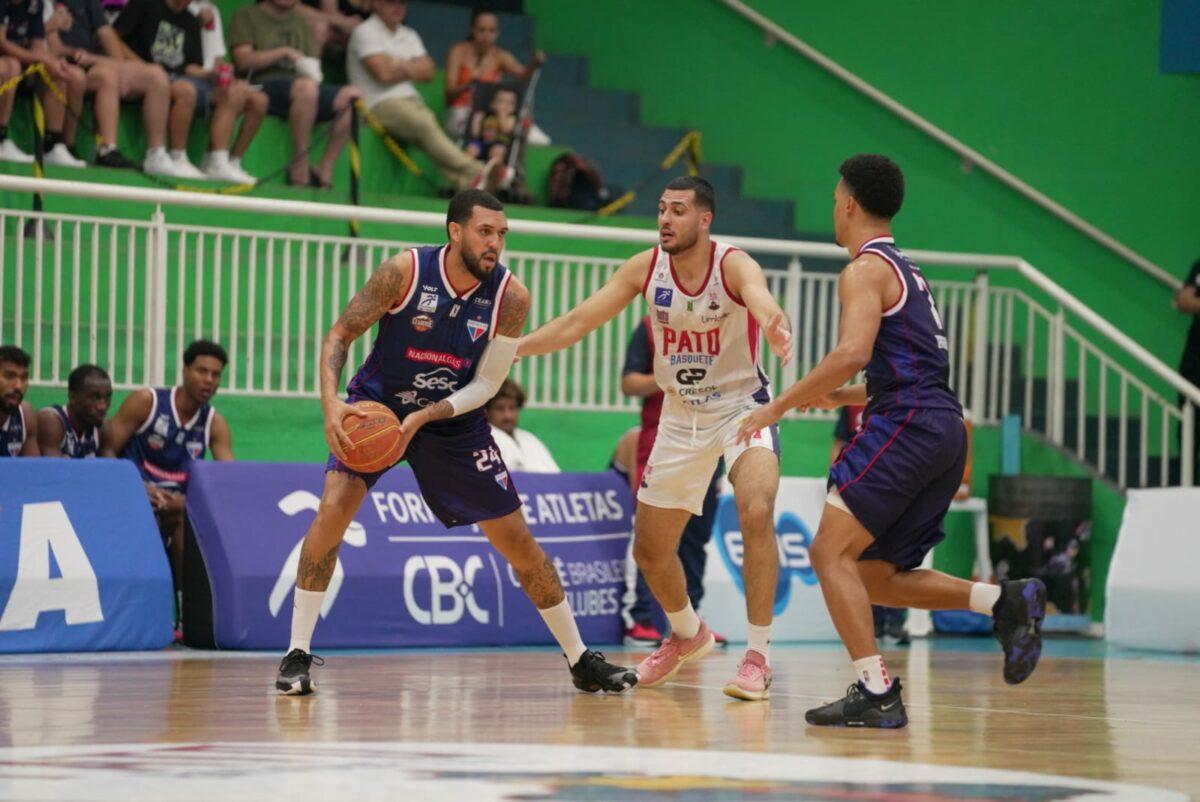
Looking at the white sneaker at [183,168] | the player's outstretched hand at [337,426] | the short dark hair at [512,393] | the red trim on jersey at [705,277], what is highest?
the white sneaker at [183,168]

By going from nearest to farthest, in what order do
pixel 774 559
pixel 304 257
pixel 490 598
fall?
1. pixel 774 559
2. pixel 490 598
3. pixel 304 257

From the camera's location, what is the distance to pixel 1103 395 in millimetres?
13711

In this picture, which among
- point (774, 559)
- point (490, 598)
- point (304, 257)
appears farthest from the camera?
point (304, 257)

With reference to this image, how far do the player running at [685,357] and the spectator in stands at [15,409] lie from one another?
137 inches

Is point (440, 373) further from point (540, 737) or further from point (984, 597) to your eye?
point (984, 597)

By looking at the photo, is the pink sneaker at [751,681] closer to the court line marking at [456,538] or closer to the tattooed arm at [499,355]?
the tattooed arm at [499,355]

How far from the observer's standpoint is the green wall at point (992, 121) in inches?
611

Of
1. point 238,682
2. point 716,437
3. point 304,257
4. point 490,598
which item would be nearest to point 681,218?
point 716,437

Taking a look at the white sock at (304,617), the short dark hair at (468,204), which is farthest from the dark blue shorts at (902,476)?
the white sock at (304,617)

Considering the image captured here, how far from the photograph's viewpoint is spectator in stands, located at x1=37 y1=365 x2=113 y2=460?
10516 millimetres

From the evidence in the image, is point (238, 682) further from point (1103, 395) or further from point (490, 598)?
point (1103, 395)

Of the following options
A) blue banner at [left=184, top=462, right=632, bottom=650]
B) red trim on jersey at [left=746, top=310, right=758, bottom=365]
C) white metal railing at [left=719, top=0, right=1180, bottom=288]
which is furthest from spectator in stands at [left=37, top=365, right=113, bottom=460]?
white metal railing at [left=719, top=0, right=1180, bottom=288]

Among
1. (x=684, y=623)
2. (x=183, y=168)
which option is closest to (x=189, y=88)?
(x=183, y=168)

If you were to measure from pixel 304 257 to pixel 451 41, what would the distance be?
5.11 m
